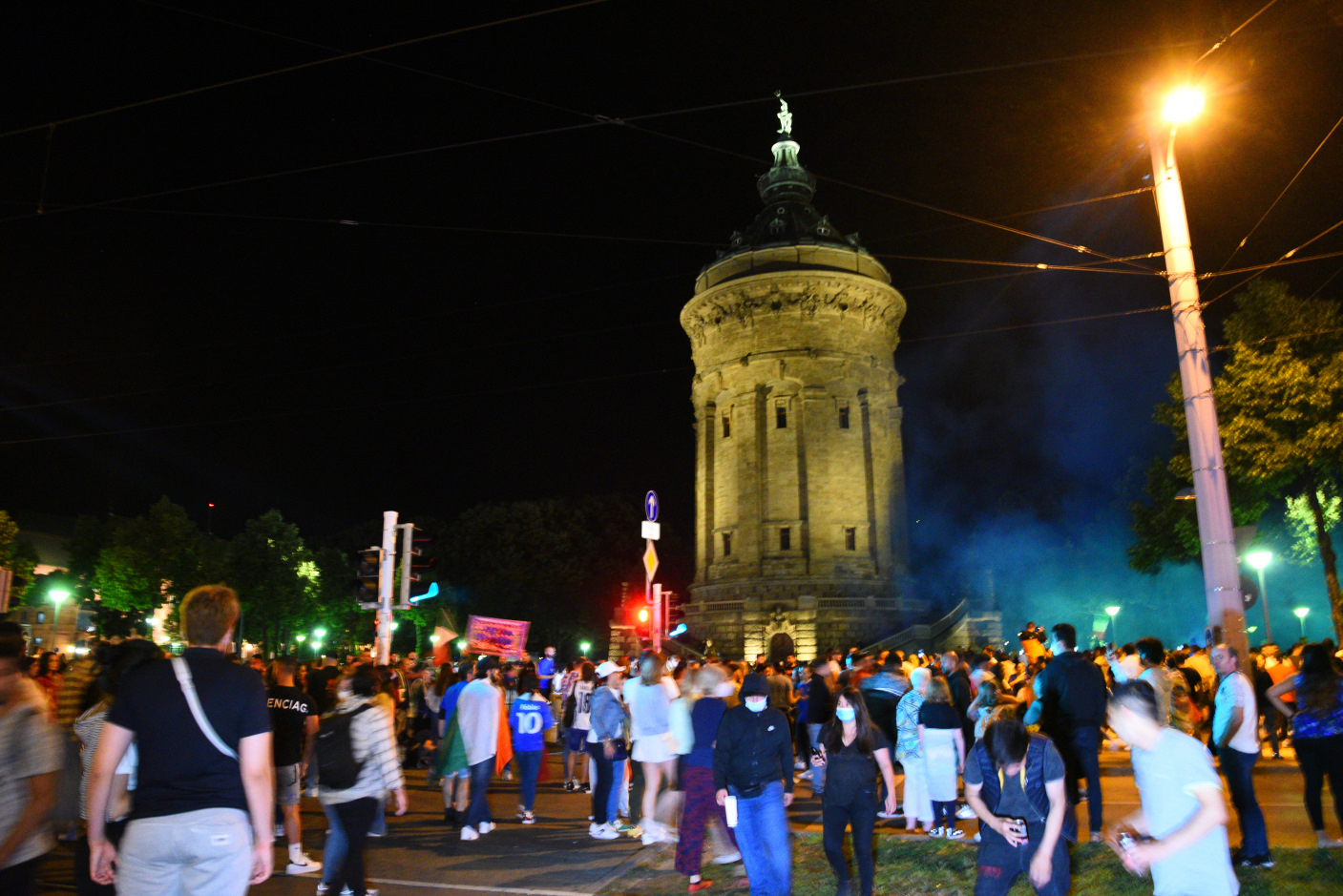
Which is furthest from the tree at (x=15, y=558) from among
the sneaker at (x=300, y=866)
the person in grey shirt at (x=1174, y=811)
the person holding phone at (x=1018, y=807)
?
the person in grey shirt at (x=1174, y=811)

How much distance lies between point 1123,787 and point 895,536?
32323 millimetres

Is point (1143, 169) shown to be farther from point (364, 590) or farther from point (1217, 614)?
point (364, 590)

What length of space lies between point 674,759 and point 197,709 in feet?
21.4

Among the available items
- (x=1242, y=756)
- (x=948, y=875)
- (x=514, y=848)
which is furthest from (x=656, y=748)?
(x=1242, y=756)

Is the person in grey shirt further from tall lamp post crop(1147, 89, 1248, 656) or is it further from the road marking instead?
tall lamp post crop(1147, 89, 1248, 656)

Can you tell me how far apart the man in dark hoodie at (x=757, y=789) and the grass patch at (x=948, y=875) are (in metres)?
1.06

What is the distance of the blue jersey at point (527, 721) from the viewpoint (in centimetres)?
1120

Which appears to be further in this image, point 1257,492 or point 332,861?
point 1257,492

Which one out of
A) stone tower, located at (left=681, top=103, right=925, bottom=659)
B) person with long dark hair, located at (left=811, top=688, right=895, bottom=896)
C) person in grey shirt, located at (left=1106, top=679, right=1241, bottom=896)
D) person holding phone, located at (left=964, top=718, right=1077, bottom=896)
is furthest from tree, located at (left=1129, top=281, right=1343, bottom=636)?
person in grey shirt, located at (left=1106, top=679, right=1241, bottom=896)

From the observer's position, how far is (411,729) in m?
17.1

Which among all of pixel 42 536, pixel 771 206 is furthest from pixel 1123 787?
pixel 42 536

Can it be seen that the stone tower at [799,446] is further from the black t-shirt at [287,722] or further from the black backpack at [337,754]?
the black backpack at [337,754]

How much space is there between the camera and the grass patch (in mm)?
7453

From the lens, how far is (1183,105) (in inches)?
465
